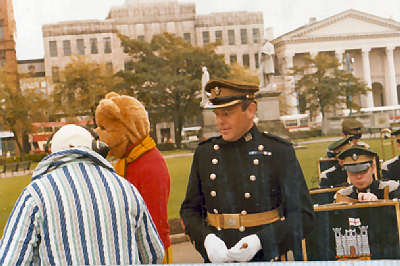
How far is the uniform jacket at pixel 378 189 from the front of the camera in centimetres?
269

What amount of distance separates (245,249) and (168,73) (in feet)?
4.12

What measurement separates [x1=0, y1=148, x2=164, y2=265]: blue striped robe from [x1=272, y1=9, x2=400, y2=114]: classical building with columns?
1.32 m

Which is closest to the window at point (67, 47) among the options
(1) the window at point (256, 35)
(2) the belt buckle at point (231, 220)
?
(1) the window at point (256, 35)

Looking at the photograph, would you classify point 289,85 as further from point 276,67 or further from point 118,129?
point 118,129

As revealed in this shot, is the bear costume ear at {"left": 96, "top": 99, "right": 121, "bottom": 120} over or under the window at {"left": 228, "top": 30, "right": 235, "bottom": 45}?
under

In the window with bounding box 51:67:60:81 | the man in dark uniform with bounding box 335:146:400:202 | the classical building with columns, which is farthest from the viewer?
the window with bounding box 51:67:60:81

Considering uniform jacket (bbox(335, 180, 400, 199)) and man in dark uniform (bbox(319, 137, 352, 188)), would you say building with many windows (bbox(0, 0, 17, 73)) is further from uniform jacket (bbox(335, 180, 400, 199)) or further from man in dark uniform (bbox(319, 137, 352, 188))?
uniform jacket (bbox(335, 180, 400, 199))

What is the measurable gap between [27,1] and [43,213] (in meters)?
1.86

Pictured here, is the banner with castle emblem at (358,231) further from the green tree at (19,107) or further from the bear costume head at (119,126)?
the green tree at (19,107)

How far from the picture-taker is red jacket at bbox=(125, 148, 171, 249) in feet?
8.45

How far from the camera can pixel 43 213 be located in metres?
1.66

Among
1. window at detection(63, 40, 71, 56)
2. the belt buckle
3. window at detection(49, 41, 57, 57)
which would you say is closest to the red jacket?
the belt buckle

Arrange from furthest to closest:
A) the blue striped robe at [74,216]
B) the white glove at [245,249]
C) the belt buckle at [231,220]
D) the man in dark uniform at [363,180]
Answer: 1. the man in dark uniform at [363,180]
2. the belt buckle at [231,220]
3. the white glove at [245,249]
4. the blue striped robe at [74,216]

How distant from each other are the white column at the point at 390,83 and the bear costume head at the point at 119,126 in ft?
4.40
